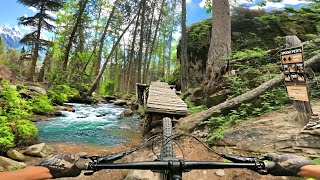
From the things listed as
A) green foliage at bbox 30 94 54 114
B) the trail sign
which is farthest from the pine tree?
the trail sign

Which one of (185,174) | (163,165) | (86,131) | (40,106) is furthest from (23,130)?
(163,165)

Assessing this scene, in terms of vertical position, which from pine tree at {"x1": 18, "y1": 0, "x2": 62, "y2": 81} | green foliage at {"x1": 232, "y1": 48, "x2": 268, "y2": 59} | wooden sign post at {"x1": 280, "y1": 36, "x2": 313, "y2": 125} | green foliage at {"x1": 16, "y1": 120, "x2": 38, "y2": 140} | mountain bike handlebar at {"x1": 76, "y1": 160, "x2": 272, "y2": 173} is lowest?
green foliage at {"x1": 16, "y1": 120, "x2": 38, "y2": 140}

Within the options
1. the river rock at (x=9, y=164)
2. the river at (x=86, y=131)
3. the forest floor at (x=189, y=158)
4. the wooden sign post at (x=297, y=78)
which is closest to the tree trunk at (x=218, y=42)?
the forest floor at (x=189, y=158)

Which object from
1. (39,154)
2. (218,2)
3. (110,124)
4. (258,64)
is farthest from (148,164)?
(110,124)

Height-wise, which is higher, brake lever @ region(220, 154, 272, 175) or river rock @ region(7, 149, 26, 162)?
brake lever @ region(220, 154, 272, 175)

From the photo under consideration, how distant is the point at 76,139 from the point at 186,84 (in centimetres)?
859

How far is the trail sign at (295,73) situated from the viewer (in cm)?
486

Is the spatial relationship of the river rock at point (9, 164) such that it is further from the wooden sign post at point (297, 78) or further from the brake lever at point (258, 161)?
the wooden sign post at point (297, 78)

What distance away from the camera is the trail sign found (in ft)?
15.9

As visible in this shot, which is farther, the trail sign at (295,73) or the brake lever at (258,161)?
the trail sign at (295,73)

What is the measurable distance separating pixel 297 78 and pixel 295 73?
111 mm

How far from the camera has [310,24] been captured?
520 inches

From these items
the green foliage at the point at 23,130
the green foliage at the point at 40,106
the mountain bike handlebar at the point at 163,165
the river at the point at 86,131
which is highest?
the mountain bike handlebar at the point at 163,165

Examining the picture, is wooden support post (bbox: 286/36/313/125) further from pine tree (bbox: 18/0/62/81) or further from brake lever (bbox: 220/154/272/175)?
pine tree (bbox: 18/0/62/81)
